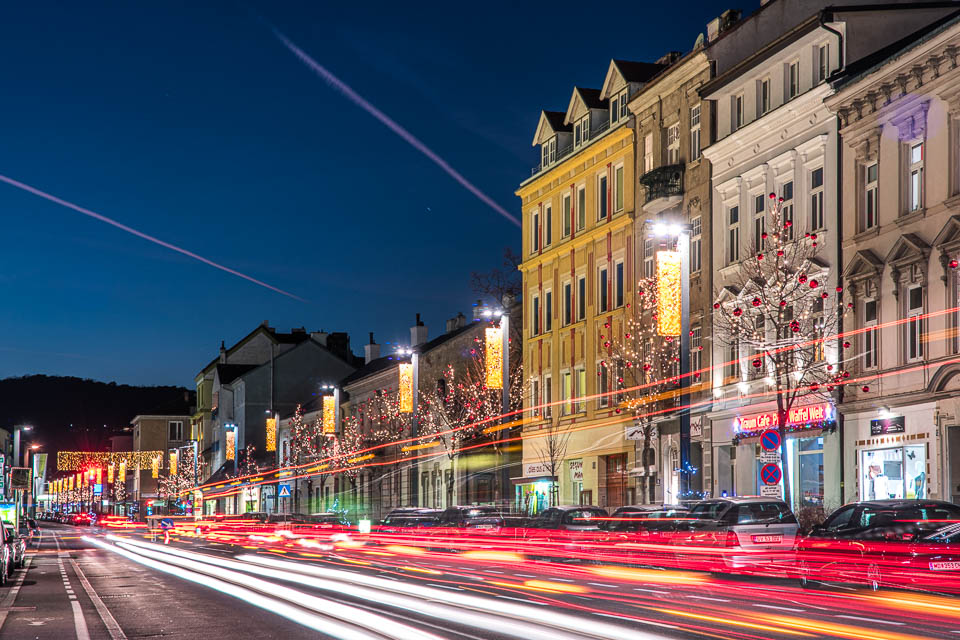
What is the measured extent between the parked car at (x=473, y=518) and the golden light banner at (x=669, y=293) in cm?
1211

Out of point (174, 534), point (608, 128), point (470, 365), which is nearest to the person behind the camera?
point (608, 128)

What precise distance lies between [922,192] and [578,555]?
40.5ft

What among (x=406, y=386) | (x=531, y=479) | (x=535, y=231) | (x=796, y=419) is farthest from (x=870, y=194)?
(x=531, y=479)

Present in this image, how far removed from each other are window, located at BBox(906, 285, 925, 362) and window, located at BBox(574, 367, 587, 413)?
21282 millimetres

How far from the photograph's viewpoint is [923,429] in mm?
32750

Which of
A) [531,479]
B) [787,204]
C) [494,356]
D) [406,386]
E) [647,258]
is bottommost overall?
[531,479]

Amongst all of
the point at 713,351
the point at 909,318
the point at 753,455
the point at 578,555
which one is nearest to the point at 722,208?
the point at 713,351

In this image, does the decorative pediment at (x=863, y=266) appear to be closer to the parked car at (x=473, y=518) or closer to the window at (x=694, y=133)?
the window at (x=694, y=133)

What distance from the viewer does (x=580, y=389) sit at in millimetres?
54594

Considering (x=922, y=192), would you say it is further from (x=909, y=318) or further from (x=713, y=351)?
(x=713, y=351)

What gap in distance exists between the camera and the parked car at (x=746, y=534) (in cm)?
2650

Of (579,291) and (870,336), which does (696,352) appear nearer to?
(870,336)

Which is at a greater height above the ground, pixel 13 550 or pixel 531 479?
pixel 531 479

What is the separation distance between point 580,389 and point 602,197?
25.4ft
